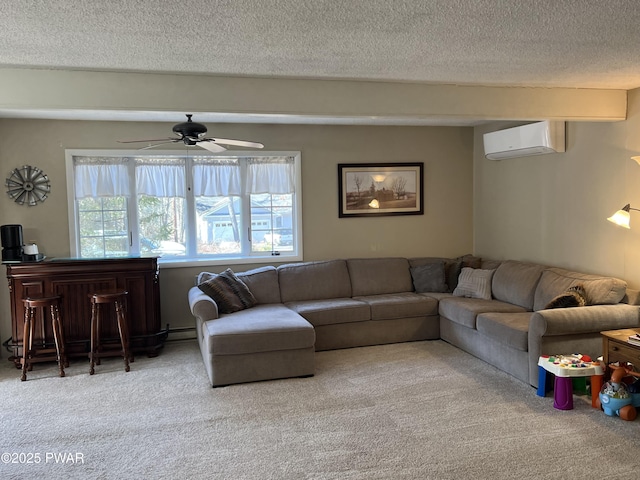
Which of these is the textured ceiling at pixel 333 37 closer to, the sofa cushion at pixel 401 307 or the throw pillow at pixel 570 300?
the throw pillow at pixel 570 300

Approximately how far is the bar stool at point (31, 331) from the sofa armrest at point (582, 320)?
4101 millimetres

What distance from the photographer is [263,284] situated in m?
5.67

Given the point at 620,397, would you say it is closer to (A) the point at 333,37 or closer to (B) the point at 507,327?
(B) the point at 507,327

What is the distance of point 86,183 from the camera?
5586mm

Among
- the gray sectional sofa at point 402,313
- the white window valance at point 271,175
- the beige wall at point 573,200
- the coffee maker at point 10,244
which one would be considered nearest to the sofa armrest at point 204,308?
the gray sectional sofa at point 402,313

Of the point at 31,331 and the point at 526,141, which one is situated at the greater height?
the point at 526,141

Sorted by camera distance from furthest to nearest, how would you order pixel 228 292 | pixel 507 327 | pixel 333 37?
pixel 228 292 → pixel 507 327 → pixel 333 37

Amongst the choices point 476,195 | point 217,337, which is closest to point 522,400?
point 217,337

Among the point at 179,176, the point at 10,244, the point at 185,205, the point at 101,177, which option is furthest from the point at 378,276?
the point at 10,244

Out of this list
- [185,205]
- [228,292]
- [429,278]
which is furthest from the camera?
[429,278]

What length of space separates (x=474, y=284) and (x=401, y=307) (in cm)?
85

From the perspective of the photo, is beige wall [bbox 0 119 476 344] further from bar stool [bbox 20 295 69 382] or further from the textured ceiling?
the textured ceiling

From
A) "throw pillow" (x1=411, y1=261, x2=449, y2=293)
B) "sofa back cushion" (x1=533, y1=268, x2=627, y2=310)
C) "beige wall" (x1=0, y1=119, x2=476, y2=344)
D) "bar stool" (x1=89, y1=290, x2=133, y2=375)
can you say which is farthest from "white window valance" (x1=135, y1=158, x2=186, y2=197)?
"sofa back cushion" (x1=533, y1=268, x2=627, y2=310)

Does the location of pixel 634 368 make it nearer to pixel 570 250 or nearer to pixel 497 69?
pixel 570 250
